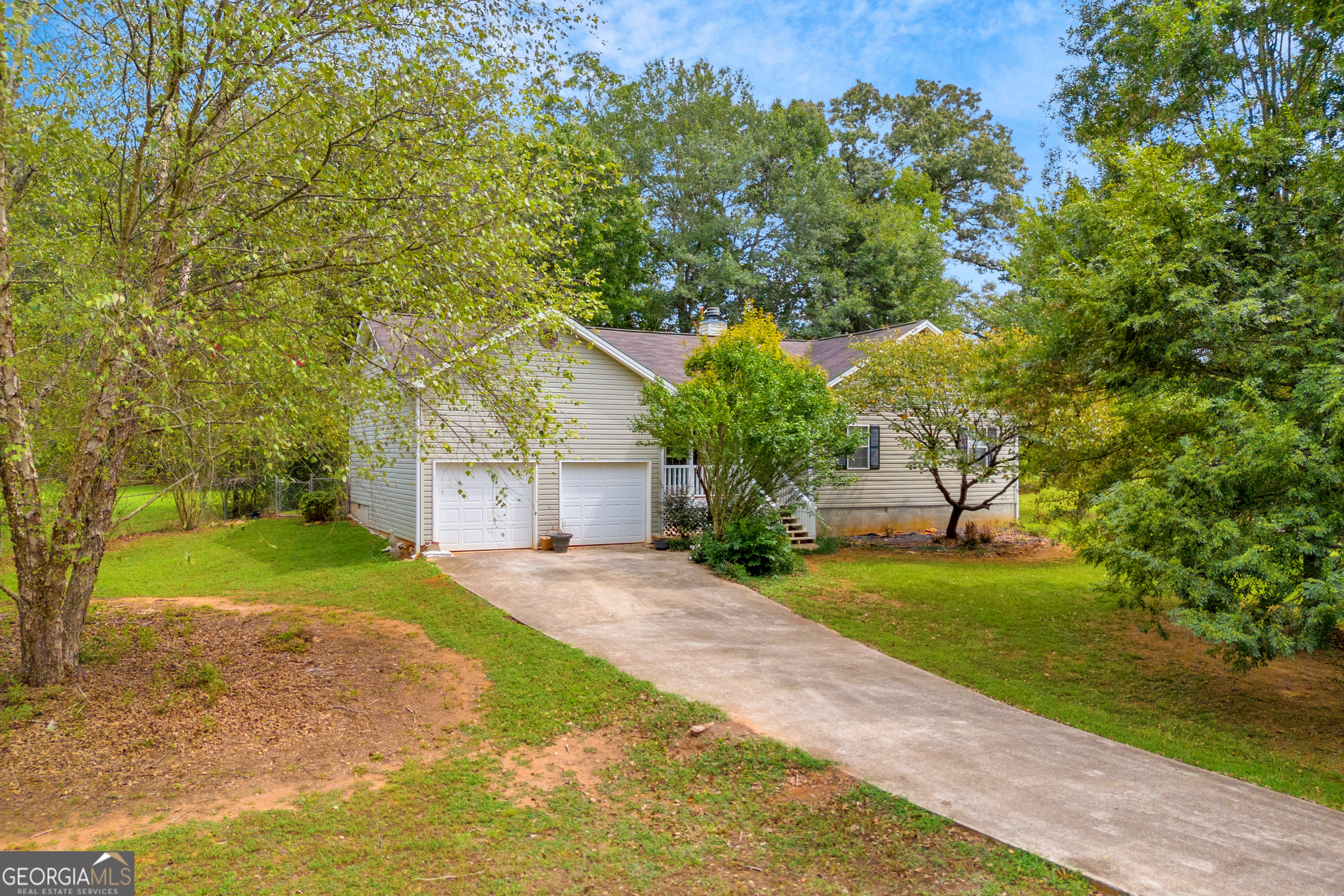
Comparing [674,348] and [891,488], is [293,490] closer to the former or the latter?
[674,348]

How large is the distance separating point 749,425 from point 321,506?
1244 centimetres

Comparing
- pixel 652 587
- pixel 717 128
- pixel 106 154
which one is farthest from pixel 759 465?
pixel 717 128

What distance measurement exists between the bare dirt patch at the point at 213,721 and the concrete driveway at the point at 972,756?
88.1 inches

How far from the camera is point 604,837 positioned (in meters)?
5.09

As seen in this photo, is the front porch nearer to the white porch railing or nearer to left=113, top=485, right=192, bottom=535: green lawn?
the white porch railing

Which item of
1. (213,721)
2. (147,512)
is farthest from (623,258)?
(213,721)

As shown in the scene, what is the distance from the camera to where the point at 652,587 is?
12.8m

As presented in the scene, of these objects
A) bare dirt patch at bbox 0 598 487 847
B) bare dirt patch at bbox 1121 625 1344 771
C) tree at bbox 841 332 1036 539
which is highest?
tree at bbox 841 332 1036 539

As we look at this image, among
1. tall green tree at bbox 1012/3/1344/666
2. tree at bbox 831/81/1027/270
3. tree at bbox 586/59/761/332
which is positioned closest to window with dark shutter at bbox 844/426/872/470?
tall green tree at bbox 1012/3/1344/666

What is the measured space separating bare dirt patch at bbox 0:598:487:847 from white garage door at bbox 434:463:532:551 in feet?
17.9

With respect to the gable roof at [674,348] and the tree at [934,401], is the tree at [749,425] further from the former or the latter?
the tree at [934,401]

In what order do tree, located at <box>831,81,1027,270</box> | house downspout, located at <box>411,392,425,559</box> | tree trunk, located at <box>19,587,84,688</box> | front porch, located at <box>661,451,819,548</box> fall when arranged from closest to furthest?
tree trunk, located at <box>19,587,84,688</box> → house downspout, located at <box>411,392,425,559</box> → front porch, located at <box>661,451,819,548</box> → tree, located at <box>831,81,1027,270</box>

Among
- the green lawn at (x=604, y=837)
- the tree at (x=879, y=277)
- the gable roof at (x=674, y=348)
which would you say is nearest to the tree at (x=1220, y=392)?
the green lawn at (x=604, y=837)

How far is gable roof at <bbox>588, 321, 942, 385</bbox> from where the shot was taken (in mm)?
18922
